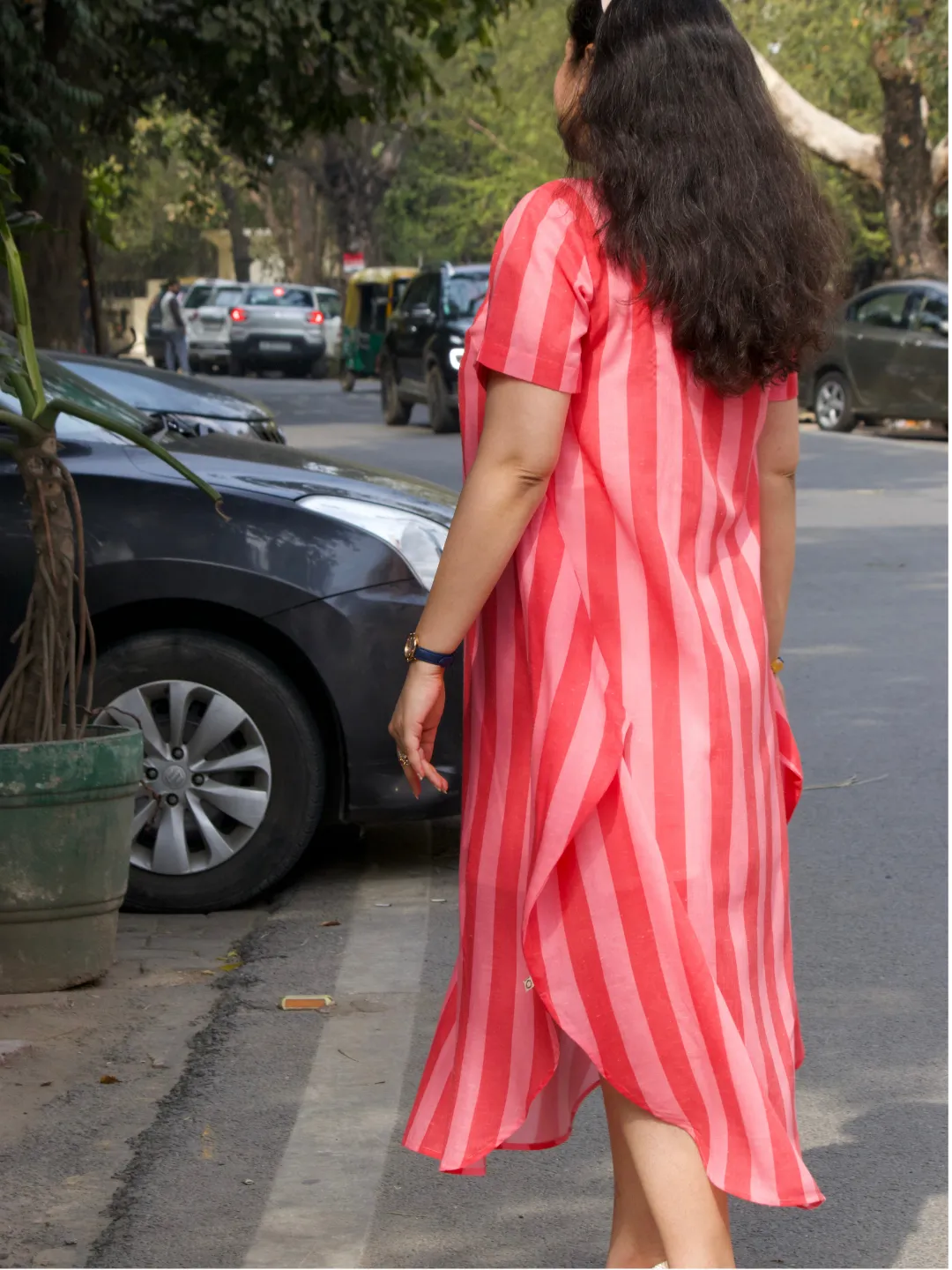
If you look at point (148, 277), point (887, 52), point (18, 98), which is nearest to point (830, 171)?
point (887, 52)

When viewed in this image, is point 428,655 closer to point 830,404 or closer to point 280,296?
point 830,404

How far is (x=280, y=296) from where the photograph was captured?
40812mm

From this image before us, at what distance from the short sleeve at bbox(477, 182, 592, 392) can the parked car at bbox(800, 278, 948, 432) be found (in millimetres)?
18391

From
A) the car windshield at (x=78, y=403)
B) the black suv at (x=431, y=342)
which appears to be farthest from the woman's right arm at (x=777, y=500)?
the black suv at (x=431, y=342)

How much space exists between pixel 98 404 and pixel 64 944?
93.3 inches

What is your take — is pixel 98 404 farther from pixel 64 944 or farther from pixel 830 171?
pixel 830 171

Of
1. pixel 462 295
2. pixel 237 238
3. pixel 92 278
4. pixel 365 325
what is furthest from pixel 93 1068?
pixel 237 238

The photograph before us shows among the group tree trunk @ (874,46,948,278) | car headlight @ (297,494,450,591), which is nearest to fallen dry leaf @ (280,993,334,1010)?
car headlight @ (297,494,450,591)

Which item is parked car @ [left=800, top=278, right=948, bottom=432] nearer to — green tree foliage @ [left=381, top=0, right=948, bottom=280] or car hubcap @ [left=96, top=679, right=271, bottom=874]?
green tree foliage @ [left=381, top=0, right=948, bottom=280]

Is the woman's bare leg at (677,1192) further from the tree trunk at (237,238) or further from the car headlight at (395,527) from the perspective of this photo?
the tree trunk at (237,238)

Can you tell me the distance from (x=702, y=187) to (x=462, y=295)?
67.2 feet

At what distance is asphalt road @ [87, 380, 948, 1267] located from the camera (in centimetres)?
317

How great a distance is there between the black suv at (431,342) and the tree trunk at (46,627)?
1731cm

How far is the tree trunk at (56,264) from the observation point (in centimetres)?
1442
